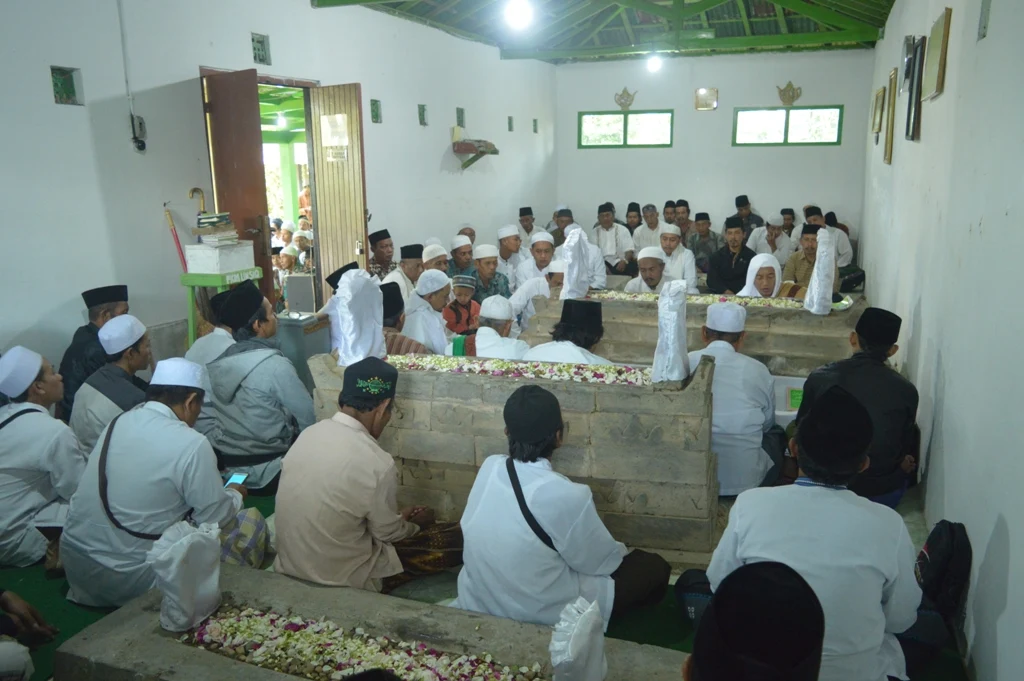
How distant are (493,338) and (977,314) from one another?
2.87 metres

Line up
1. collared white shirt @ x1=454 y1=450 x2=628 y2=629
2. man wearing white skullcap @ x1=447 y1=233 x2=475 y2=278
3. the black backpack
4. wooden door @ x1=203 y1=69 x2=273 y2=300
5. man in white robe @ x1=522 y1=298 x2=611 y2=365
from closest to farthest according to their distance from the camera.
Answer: collared white shirt @ x1=454 y1=450 x2=628 y2=629 → the black backpack → man in white robe @ x1=522 y1=298 x2=611 y2=365 → wooden door @ x1=203 y1=69 x2=273 y2=300 → man wearing white skullcap @ x1=447 y1=233 x2=475 y2=278

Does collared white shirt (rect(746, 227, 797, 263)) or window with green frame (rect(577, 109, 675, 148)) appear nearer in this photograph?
collared white shirt (rect(746, 227, 797, 263))

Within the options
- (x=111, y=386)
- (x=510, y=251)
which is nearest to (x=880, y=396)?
(x=111, y=386)

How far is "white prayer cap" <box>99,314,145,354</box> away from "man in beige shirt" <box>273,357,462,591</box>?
1.75m

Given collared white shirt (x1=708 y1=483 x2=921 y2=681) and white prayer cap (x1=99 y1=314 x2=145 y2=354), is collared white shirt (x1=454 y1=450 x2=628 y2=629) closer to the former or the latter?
collared white shirt (x1=708 y1=483 x2=921 y2=681)

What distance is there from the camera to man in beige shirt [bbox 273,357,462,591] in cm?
305

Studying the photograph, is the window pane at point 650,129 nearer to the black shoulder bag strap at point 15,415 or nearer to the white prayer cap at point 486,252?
the white prayer cap at point 486,252

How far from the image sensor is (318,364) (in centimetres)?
421

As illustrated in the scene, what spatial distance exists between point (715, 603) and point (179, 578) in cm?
200

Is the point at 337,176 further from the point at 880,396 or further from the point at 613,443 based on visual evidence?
the point at 880,396

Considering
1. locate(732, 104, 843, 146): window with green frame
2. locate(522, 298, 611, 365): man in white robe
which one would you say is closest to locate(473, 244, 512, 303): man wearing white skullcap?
locate(522, 298, 611, 365): man in white robe

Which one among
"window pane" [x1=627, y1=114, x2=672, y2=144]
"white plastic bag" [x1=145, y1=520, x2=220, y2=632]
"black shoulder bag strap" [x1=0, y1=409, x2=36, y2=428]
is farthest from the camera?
"window pane" [x1=627, y1=114, x2=672, y2=144]

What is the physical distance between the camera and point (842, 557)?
6.72ft

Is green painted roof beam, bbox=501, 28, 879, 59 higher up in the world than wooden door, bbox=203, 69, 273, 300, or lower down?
higher up
